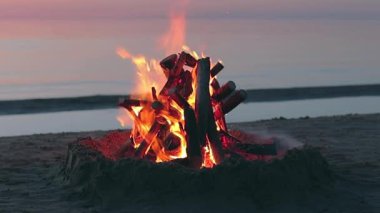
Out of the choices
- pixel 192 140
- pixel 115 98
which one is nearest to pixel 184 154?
pixel 192 140

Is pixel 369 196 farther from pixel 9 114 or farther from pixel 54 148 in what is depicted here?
pixel 9 114

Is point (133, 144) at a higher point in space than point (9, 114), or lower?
lower

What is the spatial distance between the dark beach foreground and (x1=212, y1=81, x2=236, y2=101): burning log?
4.90 feet

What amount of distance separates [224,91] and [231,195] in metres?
1.69

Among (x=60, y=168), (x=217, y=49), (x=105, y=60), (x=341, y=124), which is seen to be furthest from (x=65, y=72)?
(x=60, y=168)

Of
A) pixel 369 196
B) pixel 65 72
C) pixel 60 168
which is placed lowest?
pixel 369 196

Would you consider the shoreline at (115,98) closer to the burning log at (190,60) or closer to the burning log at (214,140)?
the burning log at (190,60)

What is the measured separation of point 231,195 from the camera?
8469 millimetres

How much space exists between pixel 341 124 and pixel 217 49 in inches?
785

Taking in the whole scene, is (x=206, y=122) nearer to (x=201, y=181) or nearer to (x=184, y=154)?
(x=184, y=154)

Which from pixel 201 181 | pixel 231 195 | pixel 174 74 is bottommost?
pixel 231 195

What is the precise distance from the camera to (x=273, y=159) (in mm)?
8852

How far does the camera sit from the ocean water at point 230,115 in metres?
16.6

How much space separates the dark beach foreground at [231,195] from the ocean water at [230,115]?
2700 millimetres
